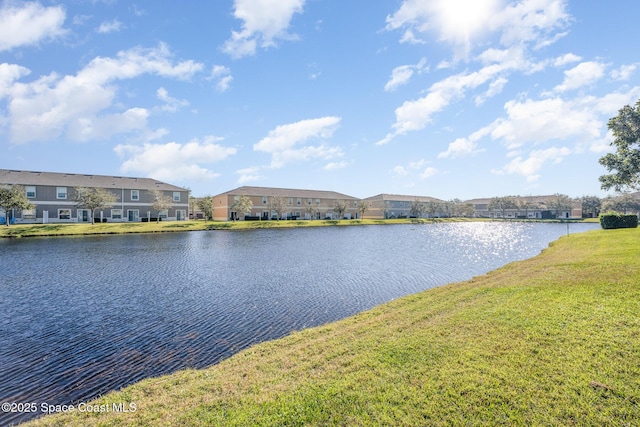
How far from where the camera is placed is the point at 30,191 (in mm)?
51281

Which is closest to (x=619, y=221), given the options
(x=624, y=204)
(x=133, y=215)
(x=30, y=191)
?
(x=133, y=215)

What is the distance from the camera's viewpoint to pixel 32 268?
65.4ft

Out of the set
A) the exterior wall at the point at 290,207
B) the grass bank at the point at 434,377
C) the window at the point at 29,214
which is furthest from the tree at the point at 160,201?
the grass bank at the point at 434,377

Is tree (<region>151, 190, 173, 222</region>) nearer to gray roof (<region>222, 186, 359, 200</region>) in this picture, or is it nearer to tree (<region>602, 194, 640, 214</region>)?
gray roof (<region>222, 186, 359, 200</region>)

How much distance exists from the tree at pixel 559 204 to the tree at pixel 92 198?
12589cm

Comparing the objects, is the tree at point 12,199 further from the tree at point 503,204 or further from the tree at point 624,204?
the tree at point 503,204

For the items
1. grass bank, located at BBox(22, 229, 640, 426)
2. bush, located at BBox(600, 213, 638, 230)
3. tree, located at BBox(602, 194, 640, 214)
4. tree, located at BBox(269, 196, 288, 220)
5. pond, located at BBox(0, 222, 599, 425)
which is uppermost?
tree, located at BBox(269, 196, 288, 220)

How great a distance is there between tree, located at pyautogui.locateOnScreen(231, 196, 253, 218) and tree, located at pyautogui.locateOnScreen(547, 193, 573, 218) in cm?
10088

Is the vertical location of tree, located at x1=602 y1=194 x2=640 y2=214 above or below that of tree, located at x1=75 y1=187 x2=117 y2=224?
below

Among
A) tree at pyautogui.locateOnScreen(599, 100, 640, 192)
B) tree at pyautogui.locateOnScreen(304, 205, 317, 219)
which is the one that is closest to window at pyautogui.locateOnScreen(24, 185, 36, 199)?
tree at pyautogui.locateOnScreen(304, 205, 317, 219)

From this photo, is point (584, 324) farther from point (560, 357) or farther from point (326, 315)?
point (326, 315)

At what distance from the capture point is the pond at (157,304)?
7969 mm

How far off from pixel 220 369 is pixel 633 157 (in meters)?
27.2

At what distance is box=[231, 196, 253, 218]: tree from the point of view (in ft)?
230
